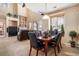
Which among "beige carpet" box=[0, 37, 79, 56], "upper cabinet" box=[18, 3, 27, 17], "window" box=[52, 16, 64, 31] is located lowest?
"beige carpet" box=[0, 37, 79, 56]

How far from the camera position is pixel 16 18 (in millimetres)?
2389

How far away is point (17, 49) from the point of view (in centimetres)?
241

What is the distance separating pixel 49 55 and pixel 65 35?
1.60 ft

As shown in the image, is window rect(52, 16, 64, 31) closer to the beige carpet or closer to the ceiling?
the ceiling

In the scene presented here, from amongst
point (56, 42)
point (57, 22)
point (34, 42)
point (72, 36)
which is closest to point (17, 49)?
point (34, 42)

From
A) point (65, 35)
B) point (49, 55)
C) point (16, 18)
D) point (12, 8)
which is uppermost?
point (12, 8)

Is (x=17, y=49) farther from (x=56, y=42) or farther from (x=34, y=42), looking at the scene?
(x=56, y=42)

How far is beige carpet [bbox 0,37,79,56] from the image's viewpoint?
2383 mm

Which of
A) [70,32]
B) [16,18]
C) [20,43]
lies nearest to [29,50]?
[20,43]

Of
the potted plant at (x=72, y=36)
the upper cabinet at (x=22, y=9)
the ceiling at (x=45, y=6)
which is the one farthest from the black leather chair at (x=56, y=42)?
the upper cabinet at (x=22, y=9)

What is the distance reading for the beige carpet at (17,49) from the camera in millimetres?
2383

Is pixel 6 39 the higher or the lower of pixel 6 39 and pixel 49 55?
the higher

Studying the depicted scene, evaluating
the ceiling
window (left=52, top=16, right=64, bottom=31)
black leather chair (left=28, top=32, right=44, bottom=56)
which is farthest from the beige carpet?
the ceiling

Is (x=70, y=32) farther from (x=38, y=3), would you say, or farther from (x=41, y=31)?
(x=38, y=3)
